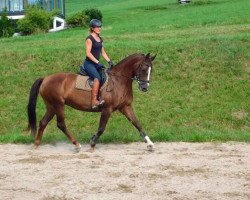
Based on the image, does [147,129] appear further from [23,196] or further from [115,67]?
[23,196]

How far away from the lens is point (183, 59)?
61.2 ft

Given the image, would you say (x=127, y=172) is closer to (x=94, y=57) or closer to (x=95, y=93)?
(x=95, y=93)

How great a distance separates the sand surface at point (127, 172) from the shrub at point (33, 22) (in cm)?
1951

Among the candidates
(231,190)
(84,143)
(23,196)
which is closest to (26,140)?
(84,143)

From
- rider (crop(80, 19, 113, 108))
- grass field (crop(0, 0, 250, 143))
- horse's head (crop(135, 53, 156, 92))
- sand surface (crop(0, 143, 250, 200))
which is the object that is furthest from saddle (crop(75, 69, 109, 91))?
grass field (crop(0, 0, 250, 143))

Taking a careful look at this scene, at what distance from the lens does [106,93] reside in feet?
39.7

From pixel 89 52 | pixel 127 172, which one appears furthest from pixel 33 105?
pixel 127 172

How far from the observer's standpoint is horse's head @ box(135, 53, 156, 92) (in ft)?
39.3

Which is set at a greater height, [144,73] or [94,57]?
[94,57]

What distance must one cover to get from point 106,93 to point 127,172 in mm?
2571

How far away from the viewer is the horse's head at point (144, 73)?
39.3ft

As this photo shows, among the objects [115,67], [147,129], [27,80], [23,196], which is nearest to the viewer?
[23,196]

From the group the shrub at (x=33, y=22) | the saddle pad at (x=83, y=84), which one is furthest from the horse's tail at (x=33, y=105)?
the shrub at (x=33, y=22)

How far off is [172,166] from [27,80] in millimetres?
8784
